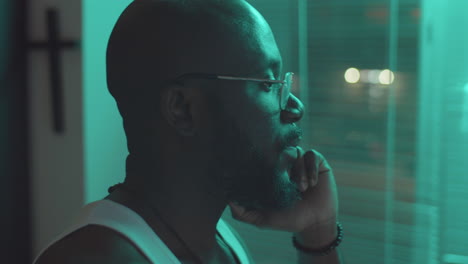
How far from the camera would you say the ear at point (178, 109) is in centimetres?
96

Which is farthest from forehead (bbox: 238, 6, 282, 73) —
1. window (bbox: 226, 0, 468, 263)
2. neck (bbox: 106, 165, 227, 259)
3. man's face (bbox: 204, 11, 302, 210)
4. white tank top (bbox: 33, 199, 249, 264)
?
window (bbox: 226, 0, 468, 263)

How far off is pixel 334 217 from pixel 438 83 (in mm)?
783

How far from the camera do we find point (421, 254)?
184cm

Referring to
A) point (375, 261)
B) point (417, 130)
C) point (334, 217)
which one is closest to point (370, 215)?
point (375, 261)

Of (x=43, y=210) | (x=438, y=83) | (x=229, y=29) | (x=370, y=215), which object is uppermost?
(x=229, y=29)

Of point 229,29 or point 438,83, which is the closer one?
point 229,29

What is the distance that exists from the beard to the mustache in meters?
0.02

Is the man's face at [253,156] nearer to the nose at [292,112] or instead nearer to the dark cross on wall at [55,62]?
the nose at [292,112]

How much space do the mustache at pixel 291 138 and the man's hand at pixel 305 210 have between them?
8 centimetres

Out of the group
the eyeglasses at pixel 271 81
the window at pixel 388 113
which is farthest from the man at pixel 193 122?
the window at pixel 388 113

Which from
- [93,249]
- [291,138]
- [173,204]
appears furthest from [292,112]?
[93,249]

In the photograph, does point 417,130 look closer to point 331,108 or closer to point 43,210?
point 331,108

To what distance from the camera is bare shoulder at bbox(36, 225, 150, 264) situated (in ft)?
2.79

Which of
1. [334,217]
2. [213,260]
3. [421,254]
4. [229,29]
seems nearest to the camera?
[229,29]
